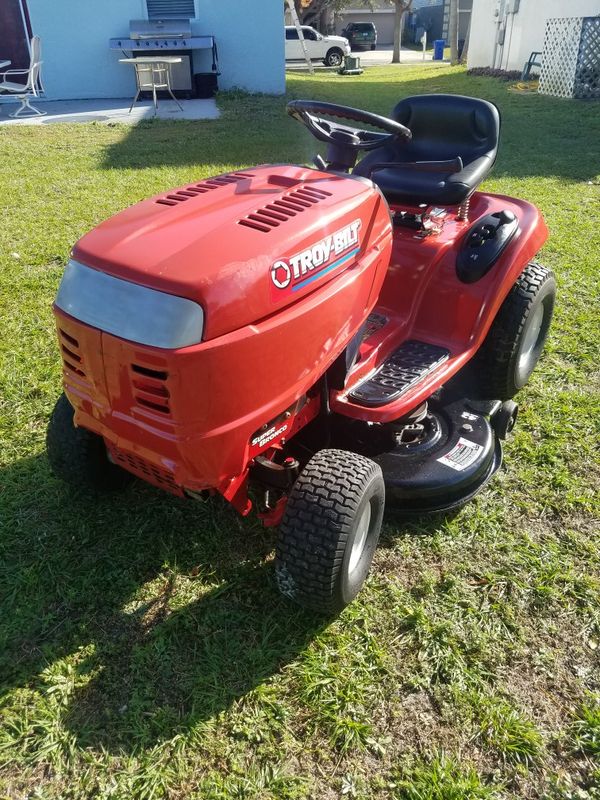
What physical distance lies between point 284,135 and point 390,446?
8.09 meters

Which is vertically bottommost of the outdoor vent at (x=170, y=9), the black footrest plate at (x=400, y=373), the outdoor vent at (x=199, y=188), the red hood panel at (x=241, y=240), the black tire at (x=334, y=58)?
the black tire at (x=334, y=58)

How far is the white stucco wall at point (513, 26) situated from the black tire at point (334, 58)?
692cm

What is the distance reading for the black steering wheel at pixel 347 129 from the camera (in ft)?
7.37

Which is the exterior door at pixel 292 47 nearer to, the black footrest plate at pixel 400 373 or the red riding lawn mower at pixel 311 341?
the red riding lawn mower at pixel 311 341

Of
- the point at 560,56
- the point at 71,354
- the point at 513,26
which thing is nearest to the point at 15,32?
the point at 560,56

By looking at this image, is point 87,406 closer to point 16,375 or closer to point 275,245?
point 275,245

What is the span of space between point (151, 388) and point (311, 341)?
0.49 m

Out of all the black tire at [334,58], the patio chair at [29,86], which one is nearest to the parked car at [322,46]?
the black tire at [334,58]

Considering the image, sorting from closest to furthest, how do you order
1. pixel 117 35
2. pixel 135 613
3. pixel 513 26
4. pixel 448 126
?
1. pixel 135 613
2. pixel 448 126
3. pixel 117 35
4. pixel 513 26

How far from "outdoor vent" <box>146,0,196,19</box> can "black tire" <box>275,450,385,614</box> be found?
13798mm

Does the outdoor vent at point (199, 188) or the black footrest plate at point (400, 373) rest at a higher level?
the outdoor vent at point (199, 188)

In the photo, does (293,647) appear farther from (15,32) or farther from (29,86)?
(15,32)

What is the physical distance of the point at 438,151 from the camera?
3236mm

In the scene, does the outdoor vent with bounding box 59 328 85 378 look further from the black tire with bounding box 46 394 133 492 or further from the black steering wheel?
the black steering wheel
